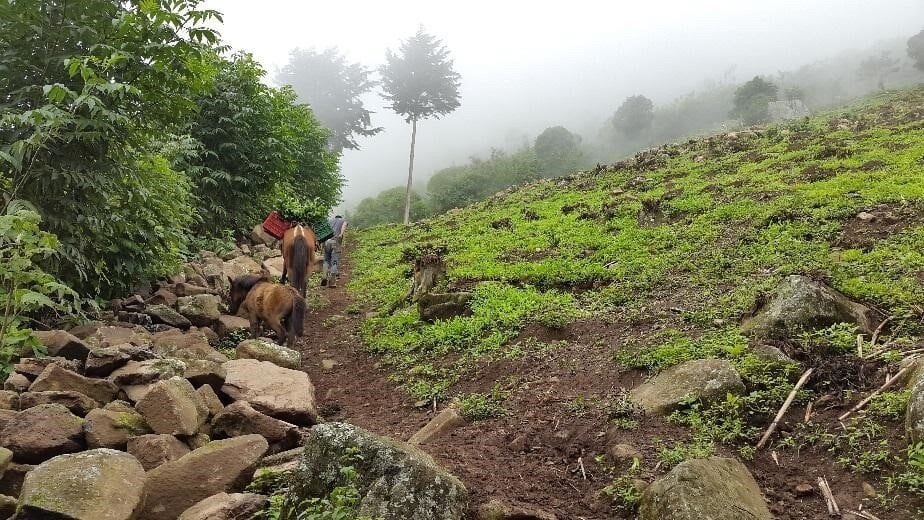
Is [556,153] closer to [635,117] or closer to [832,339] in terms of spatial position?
[635,117]

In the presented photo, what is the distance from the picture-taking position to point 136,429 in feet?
13.9

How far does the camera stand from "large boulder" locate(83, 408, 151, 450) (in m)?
3.90

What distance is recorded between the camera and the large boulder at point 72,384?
446 cm

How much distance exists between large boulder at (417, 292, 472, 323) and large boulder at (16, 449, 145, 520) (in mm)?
6145

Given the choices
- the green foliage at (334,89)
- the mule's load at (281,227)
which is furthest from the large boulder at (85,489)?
the green foliage at (334,89)

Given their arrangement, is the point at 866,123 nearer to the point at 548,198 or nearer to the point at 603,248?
the point at 548,198

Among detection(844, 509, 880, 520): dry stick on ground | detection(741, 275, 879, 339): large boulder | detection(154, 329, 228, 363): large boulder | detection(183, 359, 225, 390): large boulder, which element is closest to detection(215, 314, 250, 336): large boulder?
detection(154, 329, 228, 363): large boulder

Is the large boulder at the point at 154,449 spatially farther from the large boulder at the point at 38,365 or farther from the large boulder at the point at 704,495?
the large boulder at the point at 704,495

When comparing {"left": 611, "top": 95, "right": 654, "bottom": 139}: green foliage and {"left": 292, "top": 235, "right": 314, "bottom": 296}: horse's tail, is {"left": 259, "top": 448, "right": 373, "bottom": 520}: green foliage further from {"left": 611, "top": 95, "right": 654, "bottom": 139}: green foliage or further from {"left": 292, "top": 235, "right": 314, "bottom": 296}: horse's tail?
{"left": 611, "top": 95, "right": 654, "bottom": 139}: green foliage

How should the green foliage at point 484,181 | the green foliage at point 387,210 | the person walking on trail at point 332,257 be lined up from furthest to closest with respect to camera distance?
the green foliage at point 387,210
the green foliage at point 484,181
the person walking on trail at point 332,257

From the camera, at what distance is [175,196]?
9961 mm

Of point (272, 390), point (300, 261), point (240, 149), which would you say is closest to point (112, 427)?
point (272, 390)

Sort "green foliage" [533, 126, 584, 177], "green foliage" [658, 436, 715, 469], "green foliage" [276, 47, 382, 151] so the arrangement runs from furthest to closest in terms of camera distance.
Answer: "green foliage" [276, 47, 382, 151] < "green foliage" [533, 126, 584, 177] < "green foliage" [658, 436, 715, 469]

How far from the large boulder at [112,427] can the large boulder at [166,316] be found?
12.7ft
